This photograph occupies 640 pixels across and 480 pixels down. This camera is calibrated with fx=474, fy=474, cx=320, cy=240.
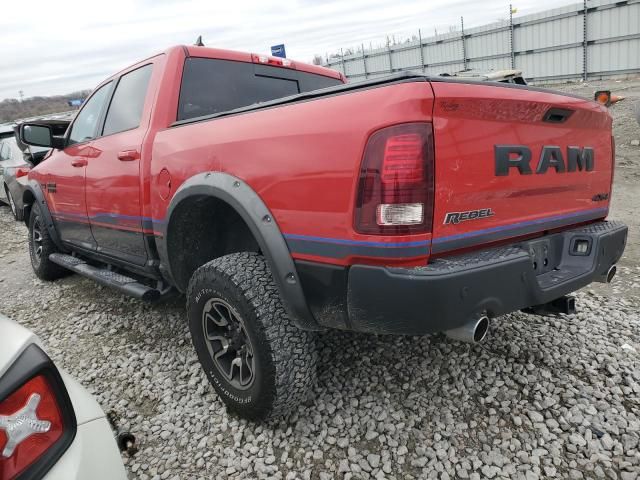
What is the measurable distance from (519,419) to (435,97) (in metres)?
1.59

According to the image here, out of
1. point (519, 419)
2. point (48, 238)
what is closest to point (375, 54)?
point (48, 238)

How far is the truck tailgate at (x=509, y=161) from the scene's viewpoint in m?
1.74

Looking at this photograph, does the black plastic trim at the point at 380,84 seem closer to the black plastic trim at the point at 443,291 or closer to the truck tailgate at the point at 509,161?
the truck tailgate at the point at 509,161

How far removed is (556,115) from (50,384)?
2200 millimetres

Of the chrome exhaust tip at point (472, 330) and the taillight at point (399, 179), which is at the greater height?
the taillight at point (399, 179)

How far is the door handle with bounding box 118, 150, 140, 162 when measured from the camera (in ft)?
9.41

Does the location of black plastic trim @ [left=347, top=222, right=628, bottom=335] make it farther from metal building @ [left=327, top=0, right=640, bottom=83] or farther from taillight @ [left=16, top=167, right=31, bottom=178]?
metal building @ [left=327, top=0, right=640, bottom=83]

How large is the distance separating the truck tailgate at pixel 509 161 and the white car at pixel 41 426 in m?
1.23

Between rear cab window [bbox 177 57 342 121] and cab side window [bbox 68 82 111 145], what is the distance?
42.2 inches

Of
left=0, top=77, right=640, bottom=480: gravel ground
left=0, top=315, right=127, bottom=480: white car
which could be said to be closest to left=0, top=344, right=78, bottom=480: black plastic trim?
left=0, top=315, right=127, bottom=480: white car

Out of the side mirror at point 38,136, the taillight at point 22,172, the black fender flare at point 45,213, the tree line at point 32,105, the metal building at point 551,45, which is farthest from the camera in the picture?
the tree line at point 32,105

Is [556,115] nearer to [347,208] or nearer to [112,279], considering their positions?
[347,208]

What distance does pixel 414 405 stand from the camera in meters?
2.43

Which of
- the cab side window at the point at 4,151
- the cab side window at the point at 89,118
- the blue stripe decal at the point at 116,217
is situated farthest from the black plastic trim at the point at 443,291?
the cab side window at the point at 4,151
